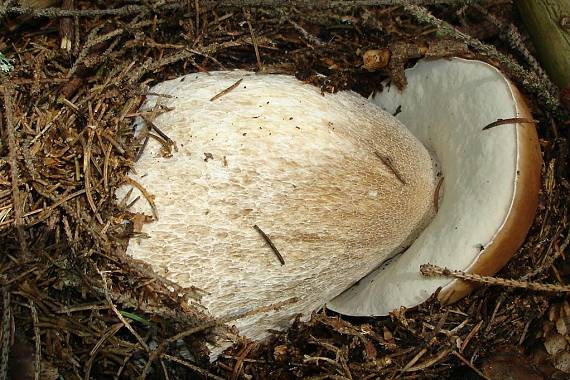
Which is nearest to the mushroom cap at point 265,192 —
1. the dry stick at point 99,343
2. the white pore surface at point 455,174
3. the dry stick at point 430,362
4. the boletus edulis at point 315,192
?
the boletus edulis at point 315,192

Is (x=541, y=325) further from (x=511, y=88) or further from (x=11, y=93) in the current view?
(x=11, y=93)

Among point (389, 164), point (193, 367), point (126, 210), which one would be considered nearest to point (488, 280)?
point (389, 164)

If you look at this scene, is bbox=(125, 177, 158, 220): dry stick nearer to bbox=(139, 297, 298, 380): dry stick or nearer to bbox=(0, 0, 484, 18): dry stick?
bbox=(139, 297, 298, 380): dry stick

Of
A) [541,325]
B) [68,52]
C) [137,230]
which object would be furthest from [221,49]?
[541,325]

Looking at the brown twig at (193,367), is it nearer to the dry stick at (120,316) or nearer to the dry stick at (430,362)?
the dry stick at (120,316)

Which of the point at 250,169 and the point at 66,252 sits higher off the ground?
the point at 250,169

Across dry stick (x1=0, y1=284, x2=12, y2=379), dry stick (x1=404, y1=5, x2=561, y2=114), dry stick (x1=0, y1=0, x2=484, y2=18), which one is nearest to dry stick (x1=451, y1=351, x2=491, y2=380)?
dry stick (x1=404, y1=5, x2=561, y2=114)

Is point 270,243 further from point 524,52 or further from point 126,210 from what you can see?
Result: point 524,52

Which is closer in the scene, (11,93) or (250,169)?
(250,169)
